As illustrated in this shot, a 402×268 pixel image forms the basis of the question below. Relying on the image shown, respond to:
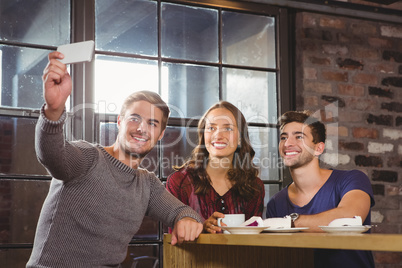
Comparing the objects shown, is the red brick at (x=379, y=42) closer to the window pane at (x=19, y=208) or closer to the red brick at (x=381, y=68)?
the red brick at (x=381, y=68)

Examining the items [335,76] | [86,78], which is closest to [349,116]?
[335,76]

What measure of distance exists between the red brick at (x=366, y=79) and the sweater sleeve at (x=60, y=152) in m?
2.19

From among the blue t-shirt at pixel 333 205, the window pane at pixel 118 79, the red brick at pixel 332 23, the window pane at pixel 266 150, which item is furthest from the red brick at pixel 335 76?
the window pane at pixel 118 79

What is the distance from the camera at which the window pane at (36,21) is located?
2727mm

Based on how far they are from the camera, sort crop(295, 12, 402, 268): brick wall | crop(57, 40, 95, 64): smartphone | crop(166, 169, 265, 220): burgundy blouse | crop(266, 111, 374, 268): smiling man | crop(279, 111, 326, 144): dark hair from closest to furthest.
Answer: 1. crop(57, 40, 95, 64): smartphone
2. crop(266, 111, 374, 268): smiling man
3. crop(166, 169, 265, 220): burgundy blouse
4. crop(279, 111, 326, 144): dark hair
5. crop(295, 12, 402, 268): brick wall

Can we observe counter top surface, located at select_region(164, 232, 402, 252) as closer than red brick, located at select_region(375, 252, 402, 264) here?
Yes

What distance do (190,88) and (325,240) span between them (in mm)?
1915

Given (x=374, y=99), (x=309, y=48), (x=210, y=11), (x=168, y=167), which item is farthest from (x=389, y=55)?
(x=168, y=167)

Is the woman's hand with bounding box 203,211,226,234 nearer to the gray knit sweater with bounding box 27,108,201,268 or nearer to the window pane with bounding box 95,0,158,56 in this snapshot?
the gray knit sweater with bounding box 27,108,201,268

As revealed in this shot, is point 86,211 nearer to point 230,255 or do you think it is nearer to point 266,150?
point 230,255

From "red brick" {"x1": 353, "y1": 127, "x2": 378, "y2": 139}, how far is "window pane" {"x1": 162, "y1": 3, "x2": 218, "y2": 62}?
1.05 m

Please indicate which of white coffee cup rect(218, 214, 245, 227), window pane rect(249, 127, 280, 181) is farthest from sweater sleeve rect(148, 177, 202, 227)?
window pane rect(249, 127, 280, 181)

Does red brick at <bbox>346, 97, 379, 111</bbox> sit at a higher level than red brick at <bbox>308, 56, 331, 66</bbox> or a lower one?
lower

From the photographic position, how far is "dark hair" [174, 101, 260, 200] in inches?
102
